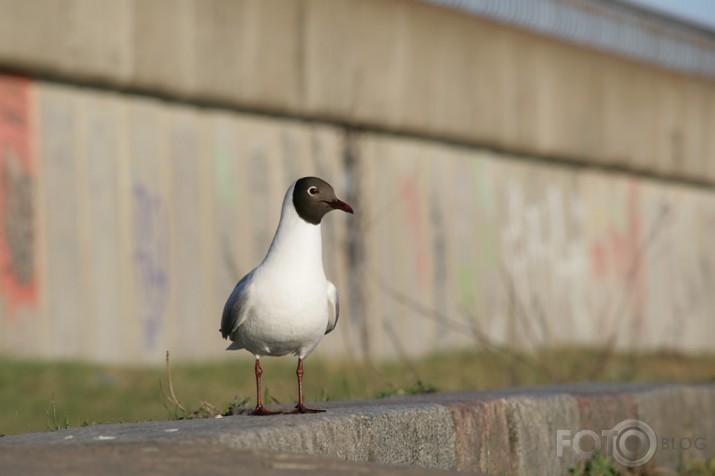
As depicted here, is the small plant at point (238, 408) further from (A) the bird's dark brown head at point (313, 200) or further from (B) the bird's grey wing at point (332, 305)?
(A) the bird's dark brown head at point (313, 200)

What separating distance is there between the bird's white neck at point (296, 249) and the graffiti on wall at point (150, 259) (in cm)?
607

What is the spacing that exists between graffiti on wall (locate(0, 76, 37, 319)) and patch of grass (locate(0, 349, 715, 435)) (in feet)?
1.84

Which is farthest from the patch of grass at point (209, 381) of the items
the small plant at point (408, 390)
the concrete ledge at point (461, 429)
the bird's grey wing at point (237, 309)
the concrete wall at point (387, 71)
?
the concrete wall at point (387, 71)

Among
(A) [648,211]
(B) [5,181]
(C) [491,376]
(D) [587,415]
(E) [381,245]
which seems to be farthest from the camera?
(A) [648,211]

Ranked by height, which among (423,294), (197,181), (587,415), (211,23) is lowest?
(587,415)

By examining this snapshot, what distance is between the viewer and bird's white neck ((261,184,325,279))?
4.71 metres

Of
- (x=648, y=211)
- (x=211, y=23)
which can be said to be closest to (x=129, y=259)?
(x=211, y=23)

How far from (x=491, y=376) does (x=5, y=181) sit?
12.5 ft

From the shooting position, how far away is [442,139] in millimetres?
14039

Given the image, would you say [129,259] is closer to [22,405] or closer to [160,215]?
[160,215]

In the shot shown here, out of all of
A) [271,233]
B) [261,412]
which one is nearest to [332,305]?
[261,412]

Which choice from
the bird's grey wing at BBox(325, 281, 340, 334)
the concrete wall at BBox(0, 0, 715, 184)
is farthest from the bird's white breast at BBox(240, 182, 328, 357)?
the concrete wall at BBox(0, 0, 715, 184)

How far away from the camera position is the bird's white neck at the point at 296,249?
15.5 feet

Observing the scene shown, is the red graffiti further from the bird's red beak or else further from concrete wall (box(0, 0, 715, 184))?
the bird's red beak
